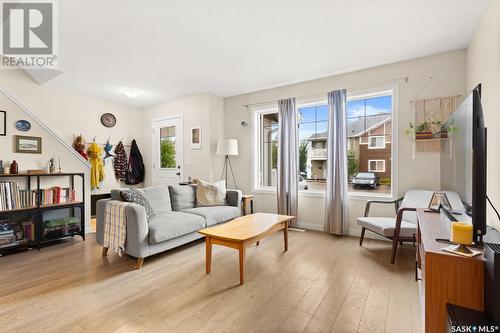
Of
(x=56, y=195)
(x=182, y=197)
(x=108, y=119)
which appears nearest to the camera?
(x=56, y=195)

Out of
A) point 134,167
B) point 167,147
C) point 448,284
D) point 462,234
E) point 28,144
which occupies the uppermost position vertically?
point 167,147

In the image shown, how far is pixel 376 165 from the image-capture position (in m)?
3.68

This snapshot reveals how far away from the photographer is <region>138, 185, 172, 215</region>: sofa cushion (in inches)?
125

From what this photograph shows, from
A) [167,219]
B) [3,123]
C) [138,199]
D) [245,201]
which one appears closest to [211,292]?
[167,219]

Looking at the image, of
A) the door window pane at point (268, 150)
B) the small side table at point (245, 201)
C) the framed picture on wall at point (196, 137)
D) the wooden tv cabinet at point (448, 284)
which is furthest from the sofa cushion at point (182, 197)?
the wooden tv cabinet at point (448, 284)

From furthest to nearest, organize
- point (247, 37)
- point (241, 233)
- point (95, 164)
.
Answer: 1. point (95, 164)
2. point (247, 37)
3. point (241, 233)

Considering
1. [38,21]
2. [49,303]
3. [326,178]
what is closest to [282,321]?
[49,303]

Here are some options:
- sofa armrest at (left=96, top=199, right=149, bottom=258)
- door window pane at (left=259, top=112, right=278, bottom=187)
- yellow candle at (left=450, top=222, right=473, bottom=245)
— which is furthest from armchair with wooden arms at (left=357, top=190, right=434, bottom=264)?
sofa armrest at (left=96, top=199, right=149, bottom=258)

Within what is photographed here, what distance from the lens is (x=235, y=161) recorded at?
16.3 ft

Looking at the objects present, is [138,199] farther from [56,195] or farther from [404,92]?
[404,92]

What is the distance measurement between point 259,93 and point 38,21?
3.18m

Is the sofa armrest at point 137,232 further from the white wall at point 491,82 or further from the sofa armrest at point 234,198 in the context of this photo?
the white wall at point 491,82

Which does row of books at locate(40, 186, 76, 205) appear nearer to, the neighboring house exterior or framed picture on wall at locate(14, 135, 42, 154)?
framed picture on wall at locate(14, 135, 42, 154)

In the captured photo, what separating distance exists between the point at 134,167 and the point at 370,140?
16.0ft
